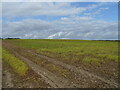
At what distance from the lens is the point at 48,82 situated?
1066 centimetres

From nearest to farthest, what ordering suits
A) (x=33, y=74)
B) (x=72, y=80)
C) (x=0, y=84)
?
(x=0, y=84) → (x=72, y=80) → (x=33, y=74)

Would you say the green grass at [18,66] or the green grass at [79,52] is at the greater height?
the green grass at [79,52]

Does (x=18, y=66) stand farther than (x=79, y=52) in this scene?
No

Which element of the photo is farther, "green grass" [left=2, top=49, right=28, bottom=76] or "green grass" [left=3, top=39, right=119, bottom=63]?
"green grass" [left=3, top=39, right=119, bottom=63]

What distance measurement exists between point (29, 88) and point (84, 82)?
13.6ft

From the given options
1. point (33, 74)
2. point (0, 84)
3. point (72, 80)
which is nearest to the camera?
point (0, 84)

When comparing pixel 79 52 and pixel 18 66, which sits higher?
pixel 79 52

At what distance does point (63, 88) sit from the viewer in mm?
9539

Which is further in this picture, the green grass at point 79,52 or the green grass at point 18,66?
the green grass at point 79,52

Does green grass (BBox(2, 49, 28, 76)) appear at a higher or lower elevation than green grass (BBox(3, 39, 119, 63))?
lower

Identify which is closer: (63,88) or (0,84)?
(63,88)

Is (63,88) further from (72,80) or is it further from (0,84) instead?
(0,84)

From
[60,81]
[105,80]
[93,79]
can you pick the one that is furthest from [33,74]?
[105,80]

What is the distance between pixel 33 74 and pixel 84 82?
15.8 feet
